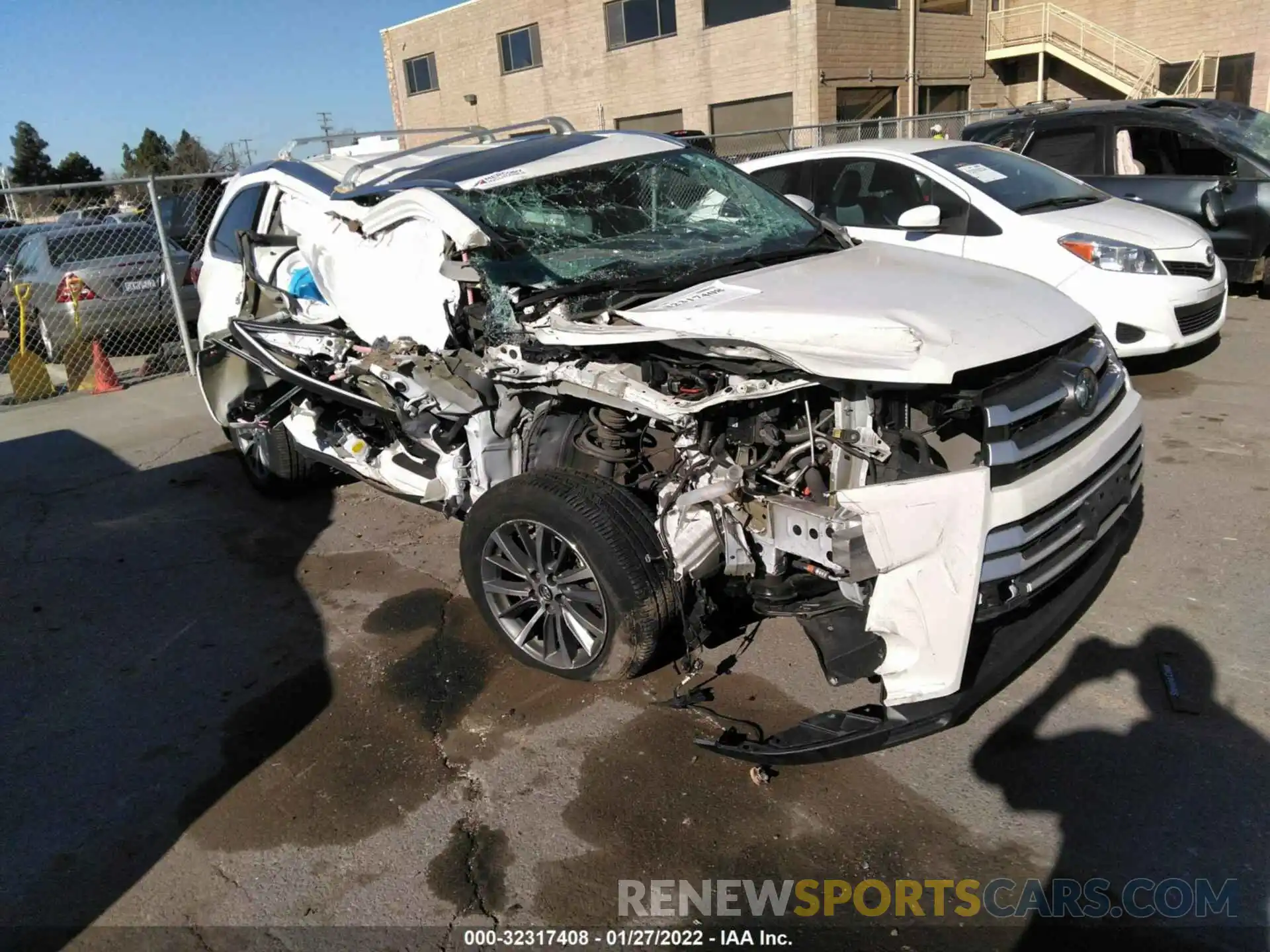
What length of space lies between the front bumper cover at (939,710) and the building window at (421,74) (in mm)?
32595

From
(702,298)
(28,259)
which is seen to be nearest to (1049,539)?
(702,298)

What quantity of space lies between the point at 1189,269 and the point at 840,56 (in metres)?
16.6

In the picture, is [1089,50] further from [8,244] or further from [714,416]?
[714,416]

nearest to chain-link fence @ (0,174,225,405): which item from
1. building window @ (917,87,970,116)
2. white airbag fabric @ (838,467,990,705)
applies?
white airbag fabric @ (838,467,990,705)

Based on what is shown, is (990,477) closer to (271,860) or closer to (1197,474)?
(271,860)

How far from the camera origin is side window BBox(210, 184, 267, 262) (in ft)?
19.3

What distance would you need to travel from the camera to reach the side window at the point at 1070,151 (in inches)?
366

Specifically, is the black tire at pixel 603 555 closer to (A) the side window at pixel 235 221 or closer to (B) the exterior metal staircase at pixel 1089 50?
(A) the side window at pixel 235 221

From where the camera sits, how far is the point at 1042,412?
310 cm

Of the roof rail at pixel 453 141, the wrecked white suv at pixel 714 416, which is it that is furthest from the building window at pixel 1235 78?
the wrecked white suv at pixel 714 416

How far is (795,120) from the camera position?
2177cm

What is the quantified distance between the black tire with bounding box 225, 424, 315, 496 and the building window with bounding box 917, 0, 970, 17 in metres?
22.7

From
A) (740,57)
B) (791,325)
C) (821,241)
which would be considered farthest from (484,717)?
(740,57)

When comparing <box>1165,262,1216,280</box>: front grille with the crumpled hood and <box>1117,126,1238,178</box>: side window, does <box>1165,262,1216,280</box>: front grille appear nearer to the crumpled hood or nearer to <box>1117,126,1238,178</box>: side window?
<box>1117,126,1238,178</box>: side window
